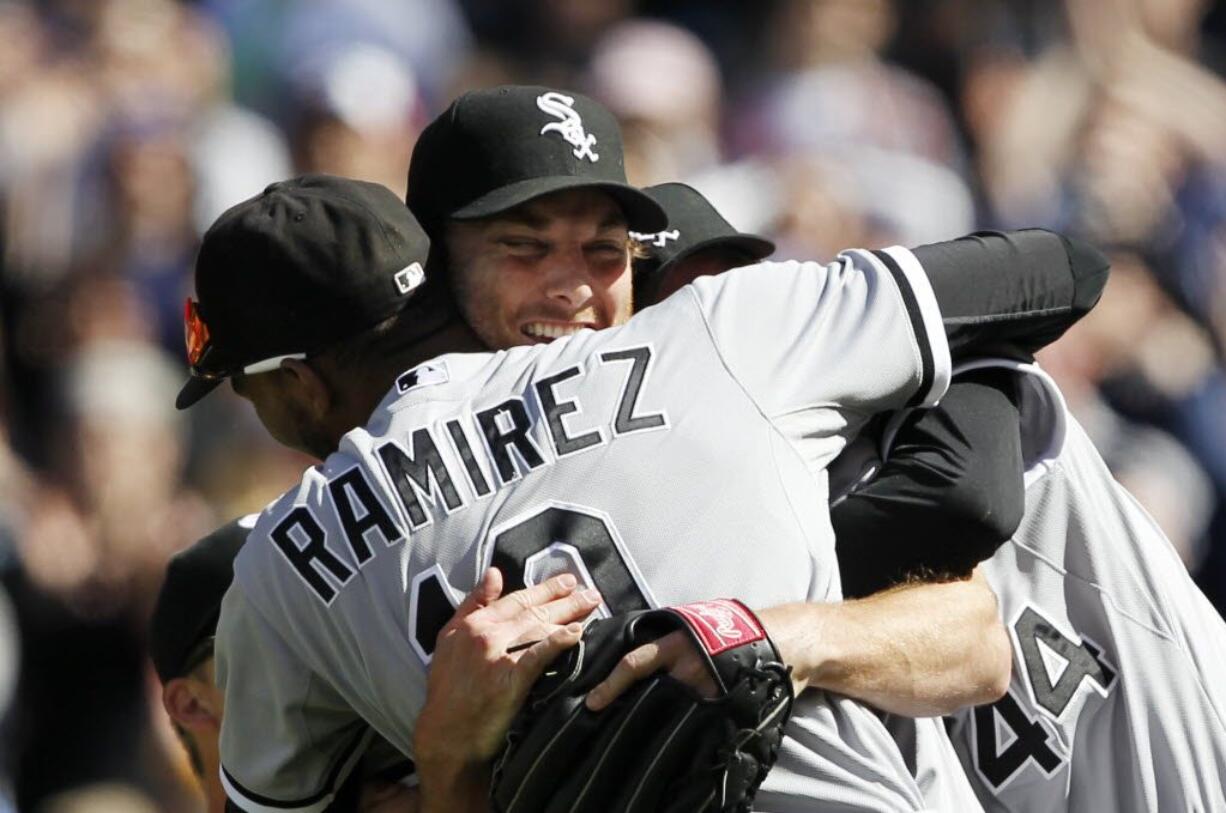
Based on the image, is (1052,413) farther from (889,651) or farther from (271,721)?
(271,721)

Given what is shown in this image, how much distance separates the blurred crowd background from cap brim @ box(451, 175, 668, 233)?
250cm

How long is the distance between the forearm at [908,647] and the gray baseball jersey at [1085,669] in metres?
0.17

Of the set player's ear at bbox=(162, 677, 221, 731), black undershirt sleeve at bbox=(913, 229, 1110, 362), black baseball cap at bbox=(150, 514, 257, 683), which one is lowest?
player's ear at bbox=(162, 677, 221, 731)

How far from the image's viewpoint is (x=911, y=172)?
243 inches

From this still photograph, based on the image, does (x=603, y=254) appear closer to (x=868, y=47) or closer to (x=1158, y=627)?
(x=1158, y=627)

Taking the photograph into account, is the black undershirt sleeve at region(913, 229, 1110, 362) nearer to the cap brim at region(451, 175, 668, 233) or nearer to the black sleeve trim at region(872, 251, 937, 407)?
the black sleeve trim at region(872, 251, 937, 407)

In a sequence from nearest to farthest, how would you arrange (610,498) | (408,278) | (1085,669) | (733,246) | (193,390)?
1. (610,498)
2. (1085,669)
3. (408,278)
4. (193,390)
5. (733,246)

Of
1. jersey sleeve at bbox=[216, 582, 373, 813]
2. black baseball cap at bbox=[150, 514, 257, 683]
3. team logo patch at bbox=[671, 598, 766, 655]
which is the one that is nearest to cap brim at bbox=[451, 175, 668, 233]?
jersey sleeve at bbox=[216, 582, 373, 813]

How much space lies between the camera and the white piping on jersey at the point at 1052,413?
7.97 ft

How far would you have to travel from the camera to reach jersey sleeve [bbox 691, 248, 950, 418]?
7.48ft

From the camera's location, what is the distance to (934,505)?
7.59 ft

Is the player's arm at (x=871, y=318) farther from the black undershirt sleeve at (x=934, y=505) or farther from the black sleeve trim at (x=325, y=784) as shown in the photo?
the black sleeve trim at (x=325, y=784)

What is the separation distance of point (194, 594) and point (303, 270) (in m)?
0.96

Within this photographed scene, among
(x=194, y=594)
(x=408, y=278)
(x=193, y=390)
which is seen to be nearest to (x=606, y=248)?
(x=408, y=278)
